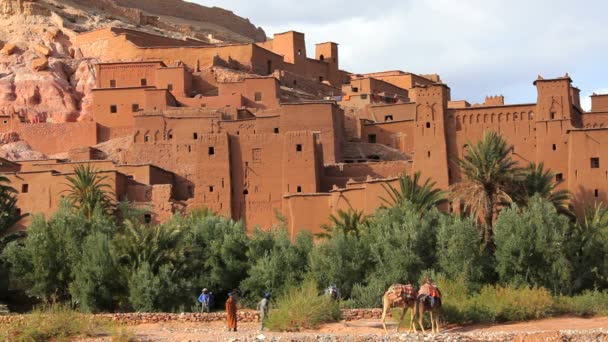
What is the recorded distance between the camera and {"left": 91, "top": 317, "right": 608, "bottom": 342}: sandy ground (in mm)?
22688

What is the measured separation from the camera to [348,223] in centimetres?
3719

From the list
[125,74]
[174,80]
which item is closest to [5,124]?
[125,74]

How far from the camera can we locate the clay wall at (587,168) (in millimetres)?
38375

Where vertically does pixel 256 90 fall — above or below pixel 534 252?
above

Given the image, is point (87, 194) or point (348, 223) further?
point (87, 194)

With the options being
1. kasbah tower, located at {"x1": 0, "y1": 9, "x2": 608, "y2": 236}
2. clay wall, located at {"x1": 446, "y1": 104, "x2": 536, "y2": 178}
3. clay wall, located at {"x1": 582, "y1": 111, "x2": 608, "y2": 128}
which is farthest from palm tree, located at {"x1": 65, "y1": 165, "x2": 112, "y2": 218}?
clay wall, located at {"x1": 582, "y1": 111, "x2": 608, "y2": 128}

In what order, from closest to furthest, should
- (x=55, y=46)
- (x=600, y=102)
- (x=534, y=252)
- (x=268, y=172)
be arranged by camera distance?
(x=534, y=252), (x=268, y=172), (x=600, y=102), (x=55, y=46)

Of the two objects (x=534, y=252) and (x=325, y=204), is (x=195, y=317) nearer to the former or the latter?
(x=534, y=252)

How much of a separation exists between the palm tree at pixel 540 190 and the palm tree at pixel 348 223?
15.5ft

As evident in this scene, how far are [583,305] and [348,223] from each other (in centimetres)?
1022

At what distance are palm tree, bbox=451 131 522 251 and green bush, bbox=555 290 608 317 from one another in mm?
6460

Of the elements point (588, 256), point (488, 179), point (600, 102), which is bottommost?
point (588, 256)

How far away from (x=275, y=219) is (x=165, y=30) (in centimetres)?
2545

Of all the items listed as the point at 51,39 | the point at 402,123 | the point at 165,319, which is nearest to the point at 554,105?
the point at 402,123
